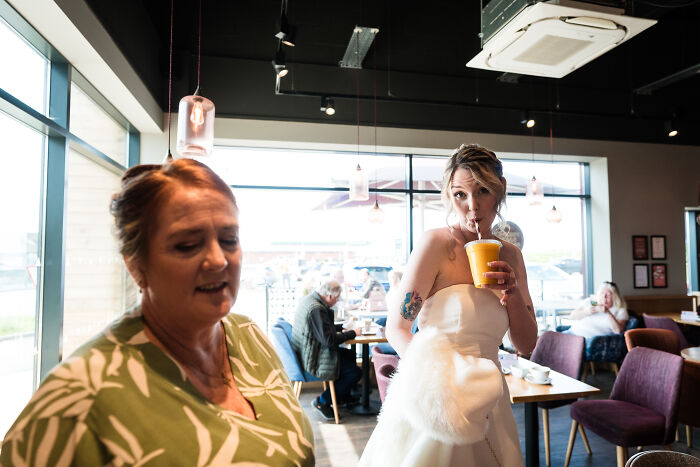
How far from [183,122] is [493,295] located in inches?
96.3

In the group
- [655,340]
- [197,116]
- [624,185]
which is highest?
[624,185]

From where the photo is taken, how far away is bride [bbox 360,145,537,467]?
1.41 m

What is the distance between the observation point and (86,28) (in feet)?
9.67

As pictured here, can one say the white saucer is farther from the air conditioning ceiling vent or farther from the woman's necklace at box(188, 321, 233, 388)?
the woman's necklace at box(188, 321, 233, 388)

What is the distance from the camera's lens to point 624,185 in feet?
22.7

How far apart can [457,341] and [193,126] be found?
2405 millimetres

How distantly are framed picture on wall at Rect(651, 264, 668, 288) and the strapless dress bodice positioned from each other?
21.9ft

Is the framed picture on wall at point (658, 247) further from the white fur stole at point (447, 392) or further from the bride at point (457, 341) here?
the white fur stole at point (447, 392)

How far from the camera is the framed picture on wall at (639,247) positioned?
682 cm

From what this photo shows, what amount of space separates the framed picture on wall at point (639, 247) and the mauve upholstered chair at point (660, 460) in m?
6.16

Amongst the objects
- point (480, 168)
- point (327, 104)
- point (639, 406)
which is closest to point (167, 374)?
point (480, 168)

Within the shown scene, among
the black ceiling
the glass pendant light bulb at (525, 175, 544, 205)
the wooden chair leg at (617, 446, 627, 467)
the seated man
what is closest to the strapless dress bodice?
the wooden chair leg at (617, 446, 627, 467)

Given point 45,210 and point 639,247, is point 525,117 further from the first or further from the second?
point 45,210

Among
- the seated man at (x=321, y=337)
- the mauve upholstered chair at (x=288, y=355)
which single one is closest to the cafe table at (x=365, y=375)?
the seated man at (x=321, y=337)
